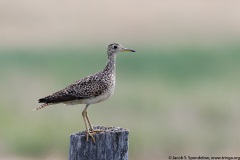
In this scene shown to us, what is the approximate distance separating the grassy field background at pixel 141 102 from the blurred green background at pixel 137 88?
0.02m

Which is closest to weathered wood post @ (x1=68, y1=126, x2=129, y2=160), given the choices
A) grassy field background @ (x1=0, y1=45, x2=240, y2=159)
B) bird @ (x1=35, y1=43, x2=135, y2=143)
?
bird @ (x1=35, y1=43, x2=135, y2=143)

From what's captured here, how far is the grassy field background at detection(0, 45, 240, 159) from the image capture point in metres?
17.6

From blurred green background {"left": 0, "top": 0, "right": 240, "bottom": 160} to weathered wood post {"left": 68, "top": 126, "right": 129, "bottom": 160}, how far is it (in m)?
7.98

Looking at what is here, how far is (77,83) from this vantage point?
31.6ft

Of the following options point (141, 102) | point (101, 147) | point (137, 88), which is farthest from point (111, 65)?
point (137, 88)

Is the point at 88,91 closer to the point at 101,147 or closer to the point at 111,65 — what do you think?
the point at 111,65

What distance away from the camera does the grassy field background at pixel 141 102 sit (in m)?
17.6

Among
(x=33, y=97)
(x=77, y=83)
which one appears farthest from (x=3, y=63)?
(x=77, y=83)

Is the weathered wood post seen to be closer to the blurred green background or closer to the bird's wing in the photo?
the bird's wing

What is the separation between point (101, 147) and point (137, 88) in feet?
46.0

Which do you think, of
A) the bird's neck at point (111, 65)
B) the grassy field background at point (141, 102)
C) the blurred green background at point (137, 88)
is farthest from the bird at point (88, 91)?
the blurred green background at point (137, 88)

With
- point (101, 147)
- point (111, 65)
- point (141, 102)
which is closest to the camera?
point (101, 147)

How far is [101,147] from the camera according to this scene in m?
8.05

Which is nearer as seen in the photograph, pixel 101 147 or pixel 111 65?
pixel 101 147
